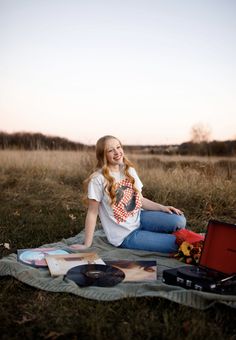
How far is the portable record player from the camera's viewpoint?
262cm

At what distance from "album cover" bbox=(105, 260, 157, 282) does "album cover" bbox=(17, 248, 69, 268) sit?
0.55m

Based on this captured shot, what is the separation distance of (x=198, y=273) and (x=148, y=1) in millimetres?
6726

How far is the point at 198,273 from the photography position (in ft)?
9.20

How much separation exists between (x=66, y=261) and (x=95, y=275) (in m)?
0.42

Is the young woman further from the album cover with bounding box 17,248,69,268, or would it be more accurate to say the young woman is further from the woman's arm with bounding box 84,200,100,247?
the album cover with bounding box 17,248,69,268

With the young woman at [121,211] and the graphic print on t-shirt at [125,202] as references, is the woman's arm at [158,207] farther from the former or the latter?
the graphic print on t-shirt at [125,202]

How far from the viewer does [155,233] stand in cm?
389

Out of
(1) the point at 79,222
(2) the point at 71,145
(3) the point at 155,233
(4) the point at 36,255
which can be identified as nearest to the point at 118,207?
(3) the point at 155,233

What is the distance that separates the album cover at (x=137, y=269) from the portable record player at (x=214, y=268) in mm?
247

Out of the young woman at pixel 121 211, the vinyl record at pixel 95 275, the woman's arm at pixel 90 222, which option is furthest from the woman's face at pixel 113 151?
the vinyl record at pixel 95 275

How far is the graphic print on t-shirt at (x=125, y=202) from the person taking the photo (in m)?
3.84

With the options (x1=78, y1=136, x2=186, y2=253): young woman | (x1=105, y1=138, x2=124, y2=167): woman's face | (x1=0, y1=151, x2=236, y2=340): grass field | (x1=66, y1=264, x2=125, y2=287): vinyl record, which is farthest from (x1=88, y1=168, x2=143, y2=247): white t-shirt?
(x1=0, y1=151, x2=236, y2=340): grass field

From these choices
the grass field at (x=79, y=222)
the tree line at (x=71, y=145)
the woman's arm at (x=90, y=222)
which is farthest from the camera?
the tree line at (x=71, y=145)

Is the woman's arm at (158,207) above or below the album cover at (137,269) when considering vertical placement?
above
